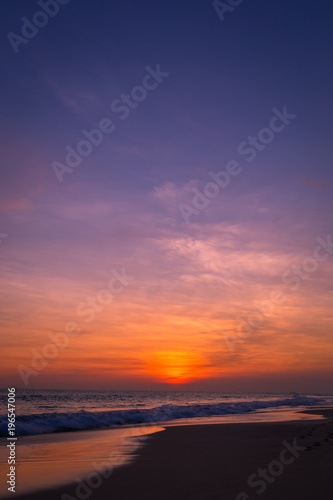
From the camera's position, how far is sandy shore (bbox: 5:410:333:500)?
6980 millimetres

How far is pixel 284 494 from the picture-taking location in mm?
6812

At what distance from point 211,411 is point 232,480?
29185 mm

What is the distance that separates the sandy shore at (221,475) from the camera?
6.98 meters

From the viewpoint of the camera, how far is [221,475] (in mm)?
8227

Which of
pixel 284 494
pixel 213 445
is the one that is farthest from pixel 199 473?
pixel 213 445

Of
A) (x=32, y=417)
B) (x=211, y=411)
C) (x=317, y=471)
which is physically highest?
(x=317, y=471)

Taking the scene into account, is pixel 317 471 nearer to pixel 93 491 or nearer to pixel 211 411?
pixel 93 491

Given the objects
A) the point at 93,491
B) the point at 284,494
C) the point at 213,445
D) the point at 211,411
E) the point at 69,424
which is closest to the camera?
the point at 284,494

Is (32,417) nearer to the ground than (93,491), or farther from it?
nearer to the ground

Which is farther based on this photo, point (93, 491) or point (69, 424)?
point (69, 424)

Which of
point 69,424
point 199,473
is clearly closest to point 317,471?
point 199,473

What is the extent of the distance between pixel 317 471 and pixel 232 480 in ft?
6.38

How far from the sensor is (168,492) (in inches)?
282

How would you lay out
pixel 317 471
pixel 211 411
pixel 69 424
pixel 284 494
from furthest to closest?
1. pixel 211 411
2. pixel 69 424
3. pixel 317 471
4. pixel 284 494
